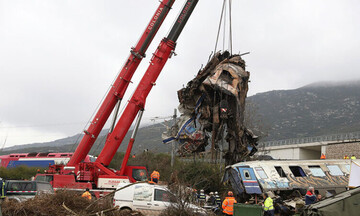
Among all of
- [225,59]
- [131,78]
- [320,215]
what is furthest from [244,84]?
[320,215]

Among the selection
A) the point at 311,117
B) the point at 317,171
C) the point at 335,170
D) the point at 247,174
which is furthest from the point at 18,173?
the point at 311,117

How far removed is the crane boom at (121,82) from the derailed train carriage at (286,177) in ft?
23.2

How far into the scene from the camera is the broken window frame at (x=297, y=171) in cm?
2064

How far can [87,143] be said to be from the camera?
19.7 meters

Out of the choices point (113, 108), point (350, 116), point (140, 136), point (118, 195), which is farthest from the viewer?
point (350, 116)

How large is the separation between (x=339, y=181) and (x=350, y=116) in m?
158

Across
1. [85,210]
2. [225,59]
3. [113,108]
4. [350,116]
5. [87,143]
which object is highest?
[350,116]

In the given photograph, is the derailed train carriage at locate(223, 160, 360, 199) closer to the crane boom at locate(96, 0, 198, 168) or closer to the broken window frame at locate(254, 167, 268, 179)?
the broken window frame at locate(254, 167, 268, 179)

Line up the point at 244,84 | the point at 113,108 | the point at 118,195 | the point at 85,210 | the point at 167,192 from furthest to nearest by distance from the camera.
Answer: the point at 113,108
the point at 244,84
the point at 118,195
the point at 167,192
the point at 85,210

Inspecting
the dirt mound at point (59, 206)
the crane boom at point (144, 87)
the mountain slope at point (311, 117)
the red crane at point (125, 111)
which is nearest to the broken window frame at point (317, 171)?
the red crane at point (125, 111)

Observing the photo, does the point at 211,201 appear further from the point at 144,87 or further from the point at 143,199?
the point at 144,87

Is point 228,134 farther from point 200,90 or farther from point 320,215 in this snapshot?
point 320,215

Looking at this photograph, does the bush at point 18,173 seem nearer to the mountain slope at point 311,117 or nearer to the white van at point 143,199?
the white van at point 143,199

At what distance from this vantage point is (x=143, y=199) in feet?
47.8
